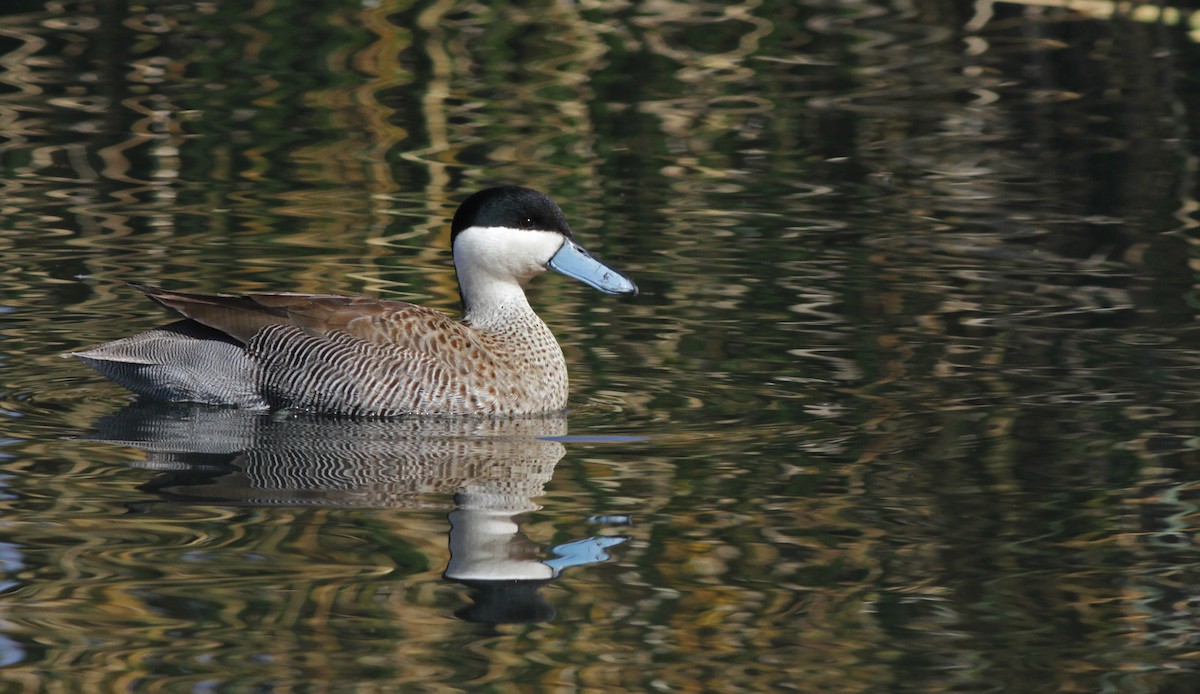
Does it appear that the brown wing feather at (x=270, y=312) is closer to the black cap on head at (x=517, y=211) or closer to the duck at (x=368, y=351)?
the duck at (x=368, y=351)

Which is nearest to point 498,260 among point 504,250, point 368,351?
point 504,250

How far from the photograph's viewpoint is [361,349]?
938 cm

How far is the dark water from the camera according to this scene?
6.41 m

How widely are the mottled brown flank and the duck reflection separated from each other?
0.09m

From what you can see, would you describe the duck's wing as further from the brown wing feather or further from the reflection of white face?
the reflection of white face

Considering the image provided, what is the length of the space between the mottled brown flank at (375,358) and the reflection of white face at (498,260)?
34 centimetres

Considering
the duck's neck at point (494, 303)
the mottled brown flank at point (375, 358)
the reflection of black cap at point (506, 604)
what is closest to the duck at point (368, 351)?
the mottled brown flank at point (375, 358)

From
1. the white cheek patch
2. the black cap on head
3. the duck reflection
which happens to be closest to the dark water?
the duck reflection

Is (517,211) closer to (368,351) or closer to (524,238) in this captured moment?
(524,238)

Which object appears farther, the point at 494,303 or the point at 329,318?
the point at 494,303

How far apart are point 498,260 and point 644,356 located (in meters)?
0.95

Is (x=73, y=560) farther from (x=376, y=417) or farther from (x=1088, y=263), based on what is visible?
(x=1088, y=263)

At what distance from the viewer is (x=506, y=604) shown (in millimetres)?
6625

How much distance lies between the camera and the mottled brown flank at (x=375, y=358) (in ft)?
30.5
